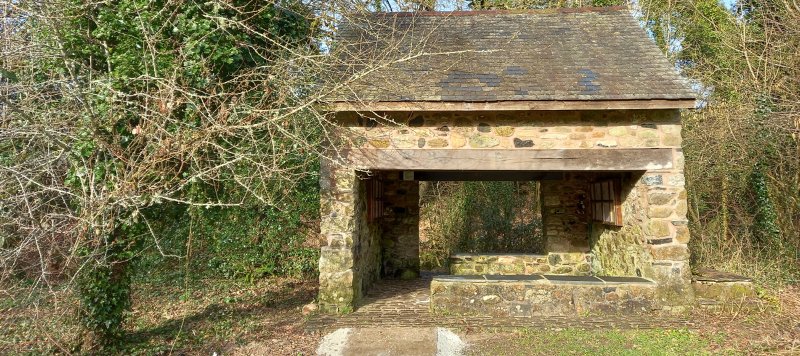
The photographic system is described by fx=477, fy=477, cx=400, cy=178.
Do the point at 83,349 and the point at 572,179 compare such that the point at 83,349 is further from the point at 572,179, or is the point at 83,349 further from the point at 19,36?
the point at 572,179

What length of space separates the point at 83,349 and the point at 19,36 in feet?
9.36

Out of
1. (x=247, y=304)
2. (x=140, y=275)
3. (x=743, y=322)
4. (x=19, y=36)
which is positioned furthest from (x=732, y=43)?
(x=140, y=275)

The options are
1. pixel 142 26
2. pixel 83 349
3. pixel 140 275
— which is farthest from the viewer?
pixel 140 275

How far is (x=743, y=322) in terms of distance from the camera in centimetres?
521

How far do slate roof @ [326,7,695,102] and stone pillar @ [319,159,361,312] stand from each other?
40.3 inches

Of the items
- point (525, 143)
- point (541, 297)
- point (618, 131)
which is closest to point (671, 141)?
point (618, 131)

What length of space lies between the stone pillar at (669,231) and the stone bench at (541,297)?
215 millimetres

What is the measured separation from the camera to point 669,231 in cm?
573

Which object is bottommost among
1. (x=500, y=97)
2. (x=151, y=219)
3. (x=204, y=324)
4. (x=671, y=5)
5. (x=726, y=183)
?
(x=204, y=324)

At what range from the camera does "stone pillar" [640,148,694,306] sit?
5648 millimetres

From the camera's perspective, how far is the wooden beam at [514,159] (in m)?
5.69

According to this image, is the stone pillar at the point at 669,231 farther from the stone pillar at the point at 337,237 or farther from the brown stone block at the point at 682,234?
the stone pillar at the point at 337,237

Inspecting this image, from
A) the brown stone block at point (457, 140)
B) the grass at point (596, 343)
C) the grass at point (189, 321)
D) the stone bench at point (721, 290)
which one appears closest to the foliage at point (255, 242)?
the grass at point (189, 321)

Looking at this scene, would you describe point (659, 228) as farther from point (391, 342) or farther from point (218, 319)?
point (218, 319)
